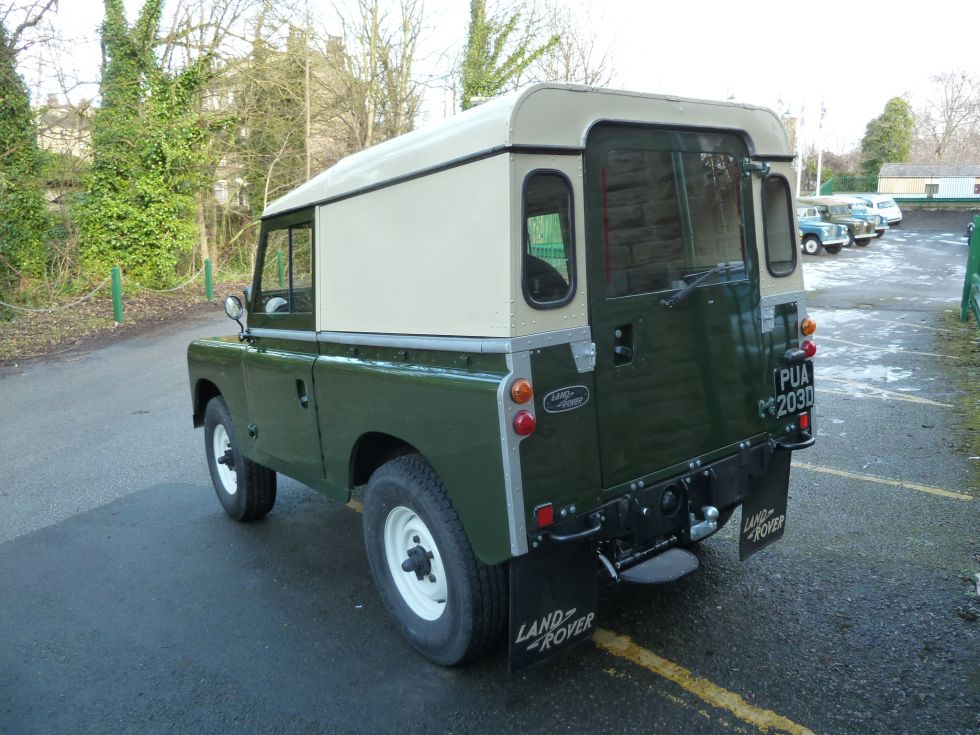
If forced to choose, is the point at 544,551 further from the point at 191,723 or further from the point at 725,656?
the point at 191,723

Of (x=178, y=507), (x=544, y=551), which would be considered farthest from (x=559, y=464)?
(x=178, y=507)

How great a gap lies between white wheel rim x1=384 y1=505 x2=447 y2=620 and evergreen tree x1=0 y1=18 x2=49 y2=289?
1579 centimetres

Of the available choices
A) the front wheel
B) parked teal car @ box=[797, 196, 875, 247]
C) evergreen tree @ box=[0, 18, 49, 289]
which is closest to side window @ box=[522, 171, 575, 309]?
evergreen tree @ box=[0, 18, 49, 289]

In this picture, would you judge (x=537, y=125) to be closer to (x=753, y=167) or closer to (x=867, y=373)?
(x=753, y=167)

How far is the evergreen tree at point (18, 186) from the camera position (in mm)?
15211

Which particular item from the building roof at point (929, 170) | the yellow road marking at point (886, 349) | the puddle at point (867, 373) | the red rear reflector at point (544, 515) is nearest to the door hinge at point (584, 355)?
the red rear reflector at point (544, 515)

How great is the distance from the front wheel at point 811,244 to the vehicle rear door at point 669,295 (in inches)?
860

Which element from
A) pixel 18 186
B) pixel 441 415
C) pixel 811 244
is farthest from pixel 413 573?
pixel 811 244

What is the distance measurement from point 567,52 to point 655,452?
972 inches

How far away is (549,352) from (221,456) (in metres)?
3.44

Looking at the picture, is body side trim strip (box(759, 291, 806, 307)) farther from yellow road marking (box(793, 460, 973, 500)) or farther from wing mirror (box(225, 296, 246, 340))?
wing mirror (box(225, 296, 246, 340))

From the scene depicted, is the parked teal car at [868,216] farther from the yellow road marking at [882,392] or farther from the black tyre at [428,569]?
the black tyre at [428,569]

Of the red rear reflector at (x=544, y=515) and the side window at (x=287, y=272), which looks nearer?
the red rear reflector at (x=544, y=515)

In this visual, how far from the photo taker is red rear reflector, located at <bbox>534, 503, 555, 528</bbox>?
2.88m
